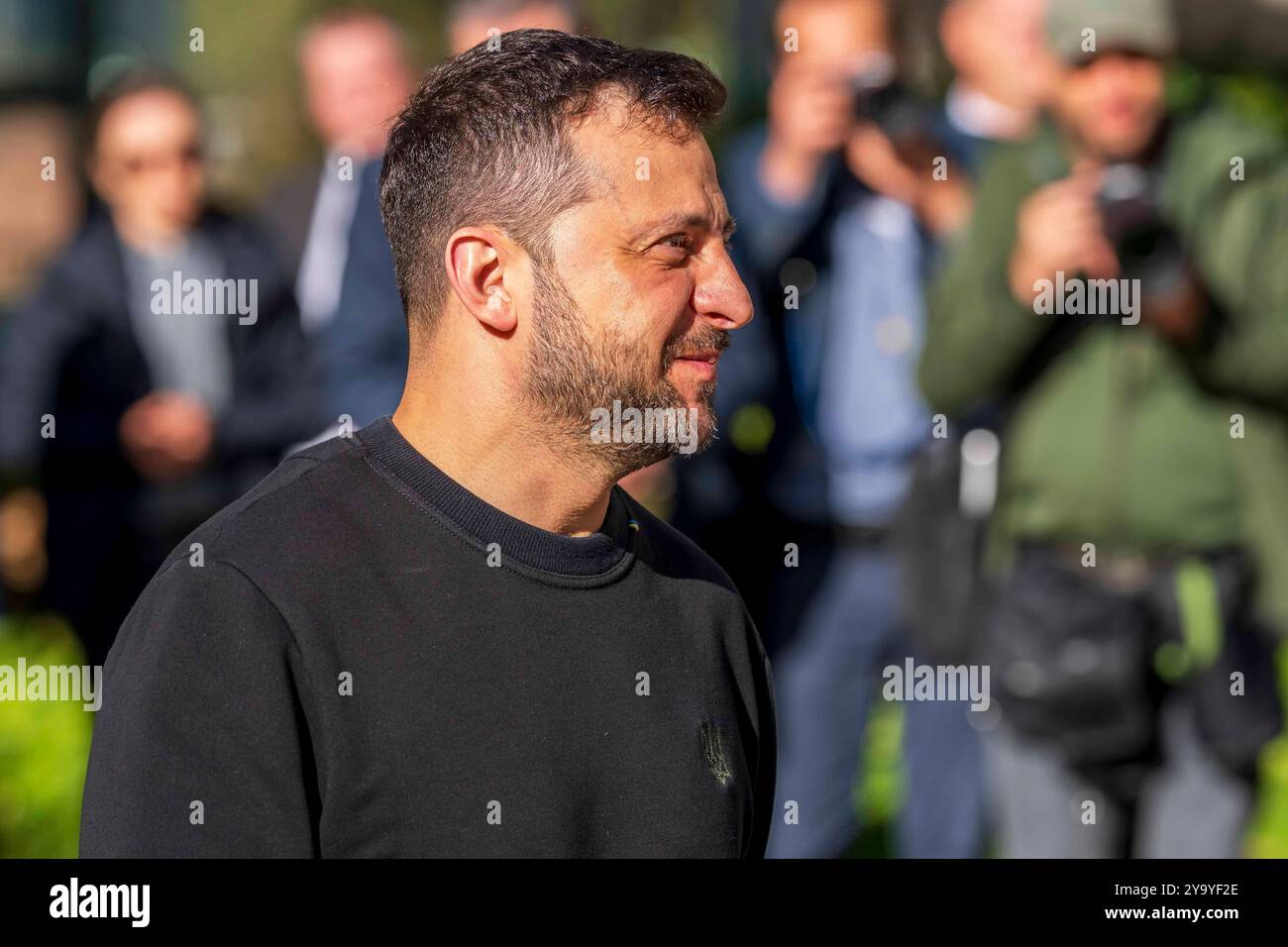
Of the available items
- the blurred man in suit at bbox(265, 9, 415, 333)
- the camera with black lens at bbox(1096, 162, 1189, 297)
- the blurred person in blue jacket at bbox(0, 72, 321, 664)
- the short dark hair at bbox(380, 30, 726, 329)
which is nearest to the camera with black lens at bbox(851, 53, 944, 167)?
the camera with black lens at bbox(1096, 162, 1189, 297)

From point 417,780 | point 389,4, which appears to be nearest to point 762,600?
point 389,4

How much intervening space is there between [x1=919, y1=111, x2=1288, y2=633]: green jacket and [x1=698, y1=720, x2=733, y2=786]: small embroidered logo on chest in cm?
223

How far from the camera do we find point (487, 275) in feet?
7.07

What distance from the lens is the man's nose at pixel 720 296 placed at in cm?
220

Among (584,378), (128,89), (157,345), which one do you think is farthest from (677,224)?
(128,89)

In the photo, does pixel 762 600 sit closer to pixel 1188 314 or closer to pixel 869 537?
pixel 869 537

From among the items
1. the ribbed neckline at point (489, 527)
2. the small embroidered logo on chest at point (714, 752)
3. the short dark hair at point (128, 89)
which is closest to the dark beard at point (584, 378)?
the ribbed neckline at point (489, 527)

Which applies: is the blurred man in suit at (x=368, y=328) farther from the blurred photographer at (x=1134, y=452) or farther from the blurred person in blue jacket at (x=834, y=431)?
the blurred photographer at (x=1134, y=452)

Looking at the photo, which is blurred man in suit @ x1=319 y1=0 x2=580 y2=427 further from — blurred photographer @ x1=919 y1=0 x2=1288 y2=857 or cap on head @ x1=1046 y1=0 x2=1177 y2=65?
blurred photographer @ x1=919 y1=0 x2=1288 y2=857

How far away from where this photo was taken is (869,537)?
15.5 feet

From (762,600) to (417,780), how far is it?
286 cm

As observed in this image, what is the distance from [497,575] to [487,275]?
15.7 inches

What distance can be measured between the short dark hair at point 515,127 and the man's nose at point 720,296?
18 cm

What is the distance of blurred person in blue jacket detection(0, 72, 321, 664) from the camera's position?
478 cm
